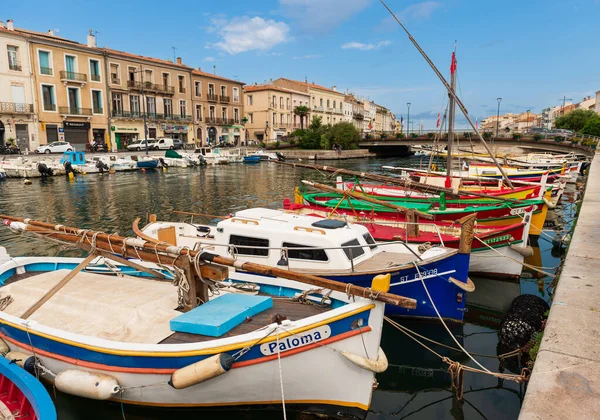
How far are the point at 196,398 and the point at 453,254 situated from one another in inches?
234

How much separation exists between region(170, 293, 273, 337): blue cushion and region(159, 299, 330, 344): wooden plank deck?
63 mm

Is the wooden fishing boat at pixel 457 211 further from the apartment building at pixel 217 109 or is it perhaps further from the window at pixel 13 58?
the apartment building at pixel 217 109

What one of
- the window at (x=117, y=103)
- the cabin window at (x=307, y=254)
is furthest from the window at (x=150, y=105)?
the cabin window at (x=307, y=254)

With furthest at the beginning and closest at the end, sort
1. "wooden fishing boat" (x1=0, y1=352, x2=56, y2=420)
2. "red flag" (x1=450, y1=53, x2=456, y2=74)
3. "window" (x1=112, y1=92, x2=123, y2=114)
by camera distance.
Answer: "window" (x1=112, y1=92, x2=123, y2=114) < "red flag" (x1=450, y1=53, x2=456, y2=74) < "wooden fishing boat" (x1=0, y1=352, x2=56, y2=420)

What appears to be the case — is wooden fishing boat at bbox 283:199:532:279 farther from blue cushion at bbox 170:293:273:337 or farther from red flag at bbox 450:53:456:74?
red flag at bbox 450:53:456:74

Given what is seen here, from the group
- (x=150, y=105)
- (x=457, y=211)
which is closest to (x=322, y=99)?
(x=150, y=105)

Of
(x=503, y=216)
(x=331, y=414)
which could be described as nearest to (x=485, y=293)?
(x=503, y=216)

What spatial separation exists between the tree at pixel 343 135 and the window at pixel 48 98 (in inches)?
1699

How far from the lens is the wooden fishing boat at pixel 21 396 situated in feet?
17.6

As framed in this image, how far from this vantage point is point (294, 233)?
950 cm

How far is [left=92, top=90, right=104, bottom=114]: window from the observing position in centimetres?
5524

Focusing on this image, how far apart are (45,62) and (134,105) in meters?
12.6

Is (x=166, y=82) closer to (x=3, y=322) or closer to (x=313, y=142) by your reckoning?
(x=313, y=142)

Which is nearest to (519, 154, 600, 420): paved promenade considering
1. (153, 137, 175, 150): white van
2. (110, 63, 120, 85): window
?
(153, 137, 175, 150): white van
